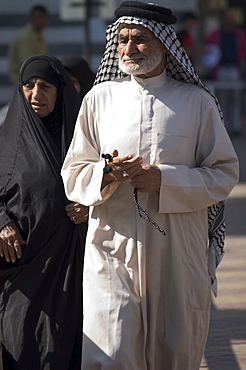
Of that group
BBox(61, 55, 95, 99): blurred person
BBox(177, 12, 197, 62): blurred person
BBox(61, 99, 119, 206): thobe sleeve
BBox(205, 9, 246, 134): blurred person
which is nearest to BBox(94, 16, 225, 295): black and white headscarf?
BBox(61, 99, 119, 206): thobe sleeve

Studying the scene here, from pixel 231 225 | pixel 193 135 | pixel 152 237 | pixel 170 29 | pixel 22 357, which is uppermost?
pixel 170 29

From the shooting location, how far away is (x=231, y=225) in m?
10.7

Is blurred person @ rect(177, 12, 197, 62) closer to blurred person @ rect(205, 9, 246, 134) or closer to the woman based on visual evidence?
blurred person @ rect(205, 9, 246, 134)

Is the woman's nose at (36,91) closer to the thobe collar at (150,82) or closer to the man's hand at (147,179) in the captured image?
the thobe collar at (150,82)

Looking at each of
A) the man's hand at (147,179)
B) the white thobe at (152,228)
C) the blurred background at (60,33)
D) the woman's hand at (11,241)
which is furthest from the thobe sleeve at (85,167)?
the blurred background at (60,33)

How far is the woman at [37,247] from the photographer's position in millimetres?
5129

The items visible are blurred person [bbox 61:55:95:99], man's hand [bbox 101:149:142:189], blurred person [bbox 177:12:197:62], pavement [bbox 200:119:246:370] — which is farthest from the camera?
blurred person [bbox 177:12:197:62]

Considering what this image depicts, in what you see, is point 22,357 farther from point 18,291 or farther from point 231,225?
point 231,225

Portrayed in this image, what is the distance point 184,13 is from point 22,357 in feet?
49.0

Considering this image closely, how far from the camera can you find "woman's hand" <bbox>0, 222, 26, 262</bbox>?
16.7ft

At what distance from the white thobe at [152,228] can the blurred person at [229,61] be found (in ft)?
45.7

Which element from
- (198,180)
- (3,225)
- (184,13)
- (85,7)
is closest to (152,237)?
(198,180)

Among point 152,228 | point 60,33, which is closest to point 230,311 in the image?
point 152,228

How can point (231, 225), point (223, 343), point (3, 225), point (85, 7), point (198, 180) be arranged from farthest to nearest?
point (85, 7) → point (231, 225) → point (223, 343) → point (3, 225) → point (198, 180)
